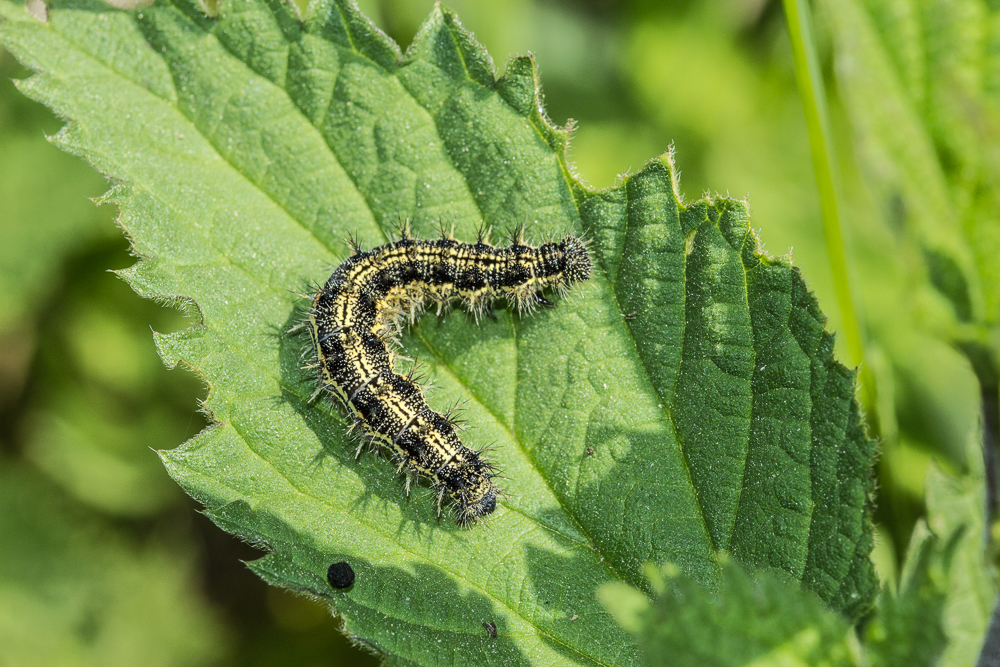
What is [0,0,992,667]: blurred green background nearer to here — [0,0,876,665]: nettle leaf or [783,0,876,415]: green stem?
[783,0,876,415]: green stem

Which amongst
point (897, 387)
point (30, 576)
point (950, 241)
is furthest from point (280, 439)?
point (897, 387)

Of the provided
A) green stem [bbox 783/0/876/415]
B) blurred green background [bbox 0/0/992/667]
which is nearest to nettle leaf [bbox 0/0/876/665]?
green stem [bbox 783/0/876/415]

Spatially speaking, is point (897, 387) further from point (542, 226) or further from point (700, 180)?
point (542, 226)

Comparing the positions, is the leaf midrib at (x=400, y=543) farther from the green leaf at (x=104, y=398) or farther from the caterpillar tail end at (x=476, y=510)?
the green leaf at (x=104, y=398)

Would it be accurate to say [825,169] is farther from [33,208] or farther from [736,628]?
[33,208]

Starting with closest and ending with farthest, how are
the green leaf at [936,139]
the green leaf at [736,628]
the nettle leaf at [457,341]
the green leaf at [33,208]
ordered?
the green leaf at [736,628]
the green leaf at [936,139]
the nettle leaf at [457,341]
the green leaf at [33,208]

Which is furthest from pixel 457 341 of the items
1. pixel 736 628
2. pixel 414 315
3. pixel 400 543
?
pixel 736 628

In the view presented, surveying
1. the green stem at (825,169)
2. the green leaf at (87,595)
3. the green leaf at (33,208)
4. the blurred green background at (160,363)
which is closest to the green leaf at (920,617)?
the green stem at (825,169)
